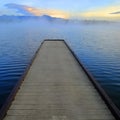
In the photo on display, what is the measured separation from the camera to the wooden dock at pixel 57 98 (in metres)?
13.1

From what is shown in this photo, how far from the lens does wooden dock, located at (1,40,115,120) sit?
1310cm

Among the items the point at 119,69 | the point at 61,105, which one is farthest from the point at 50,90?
the point at 119,69

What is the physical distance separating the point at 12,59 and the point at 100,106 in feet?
78.2

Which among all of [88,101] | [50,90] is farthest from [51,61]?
[88,101]

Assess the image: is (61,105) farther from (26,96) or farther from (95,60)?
(95,60)

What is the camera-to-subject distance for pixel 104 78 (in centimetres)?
2638

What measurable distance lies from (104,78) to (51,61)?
565 cm

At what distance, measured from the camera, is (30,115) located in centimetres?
1303

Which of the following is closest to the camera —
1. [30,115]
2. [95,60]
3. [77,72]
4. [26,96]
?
[30,115]

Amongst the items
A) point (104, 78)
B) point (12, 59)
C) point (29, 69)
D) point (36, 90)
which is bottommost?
point (12, 59)

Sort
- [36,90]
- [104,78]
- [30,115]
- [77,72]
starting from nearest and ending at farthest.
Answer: [30,115]
[36,90]
[77,72]
[104,78]

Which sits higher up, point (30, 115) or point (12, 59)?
point (30, 115)

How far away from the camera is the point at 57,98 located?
15516 mm

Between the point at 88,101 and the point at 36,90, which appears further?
the point at 36,90
